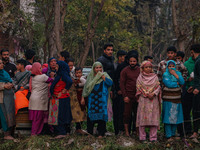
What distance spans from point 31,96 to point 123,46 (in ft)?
55.3

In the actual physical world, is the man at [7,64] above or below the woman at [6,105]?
above

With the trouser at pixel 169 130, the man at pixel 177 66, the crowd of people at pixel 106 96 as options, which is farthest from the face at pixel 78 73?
the trouser at pixel 169 130

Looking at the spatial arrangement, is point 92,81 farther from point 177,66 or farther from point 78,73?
point 177,66

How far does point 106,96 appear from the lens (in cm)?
609

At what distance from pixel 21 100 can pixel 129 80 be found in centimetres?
240

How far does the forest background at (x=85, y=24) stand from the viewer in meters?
9.16

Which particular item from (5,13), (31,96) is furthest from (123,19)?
(31,96)

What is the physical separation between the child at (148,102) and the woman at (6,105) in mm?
2655

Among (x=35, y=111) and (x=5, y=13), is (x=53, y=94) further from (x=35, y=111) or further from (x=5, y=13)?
(x=5, y=13)

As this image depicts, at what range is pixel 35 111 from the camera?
611 centimetres

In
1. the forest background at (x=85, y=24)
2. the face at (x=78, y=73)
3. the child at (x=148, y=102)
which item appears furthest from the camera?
the forest background at (x=85, y=24)

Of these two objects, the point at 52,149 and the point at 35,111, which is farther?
the point at 35,111

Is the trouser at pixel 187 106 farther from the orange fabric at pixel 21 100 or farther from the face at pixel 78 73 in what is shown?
the orange fabric at pixel 21 100

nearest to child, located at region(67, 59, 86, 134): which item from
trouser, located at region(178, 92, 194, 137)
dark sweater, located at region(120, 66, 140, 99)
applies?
dark sweater, located at region(120, 66, 140, 99)
